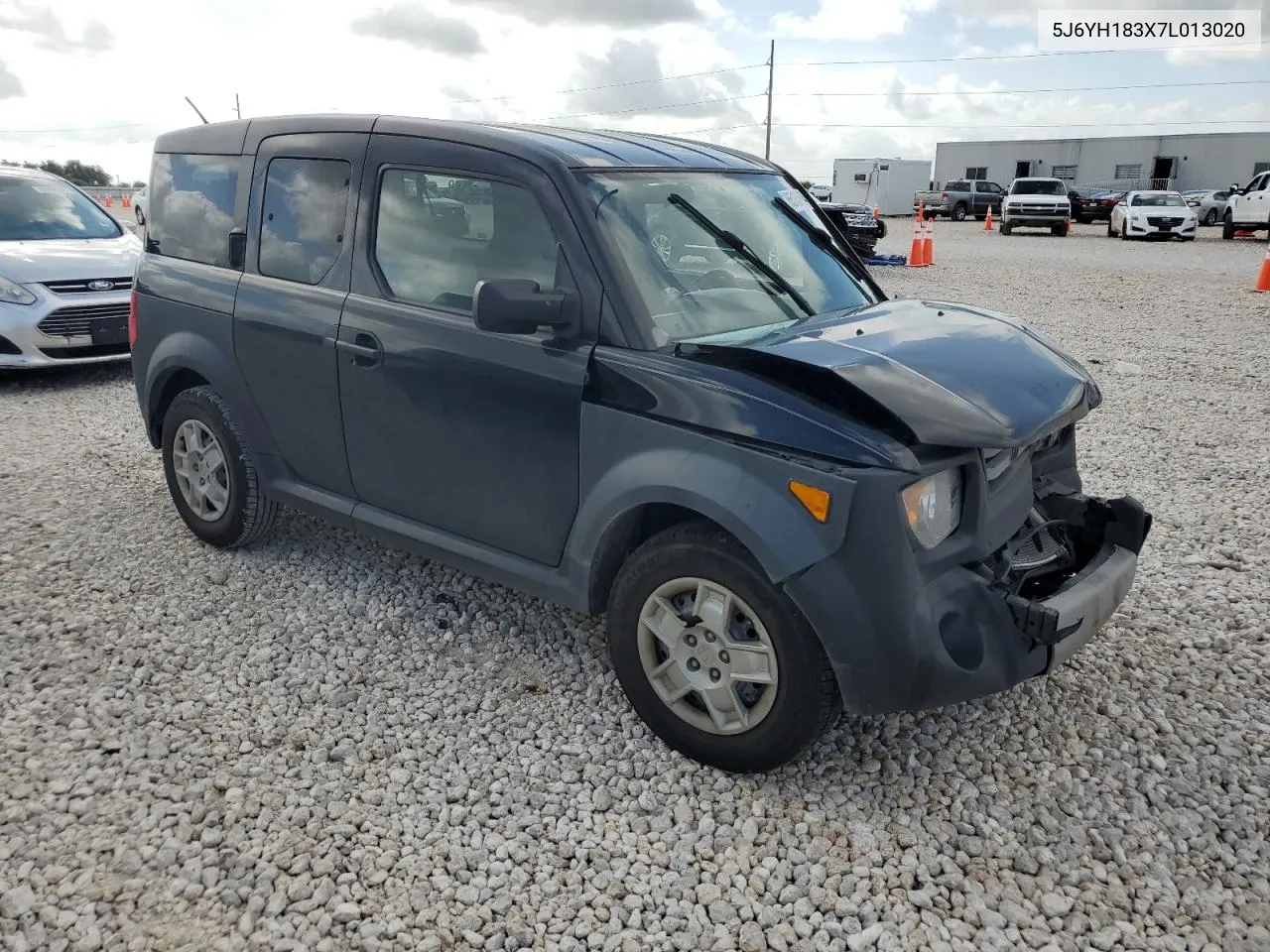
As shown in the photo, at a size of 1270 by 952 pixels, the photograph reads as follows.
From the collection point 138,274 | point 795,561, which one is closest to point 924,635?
point 795,561

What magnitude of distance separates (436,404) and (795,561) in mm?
1502

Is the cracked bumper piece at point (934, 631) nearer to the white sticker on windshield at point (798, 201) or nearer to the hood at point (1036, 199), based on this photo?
the white sticker on windshield at point (798, 201)

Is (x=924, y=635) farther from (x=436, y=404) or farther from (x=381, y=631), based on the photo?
(x=381, y=631)

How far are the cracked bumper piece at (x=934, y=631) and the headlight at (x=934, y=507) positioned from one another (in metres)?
0.10

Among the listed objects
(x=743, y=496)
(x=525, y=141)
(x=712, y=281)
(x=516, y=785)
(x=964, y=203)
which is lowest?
(x=516, y=785)

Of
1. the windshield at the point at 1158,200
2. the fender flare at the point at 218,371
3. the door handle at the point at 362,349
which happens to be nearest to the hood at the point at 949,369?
the door handle at the point at 362,349

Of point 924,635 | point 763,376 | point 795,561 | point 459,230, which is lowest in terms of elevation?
point 924,635

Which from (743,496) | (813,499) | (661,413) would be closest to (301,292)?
(661,413)

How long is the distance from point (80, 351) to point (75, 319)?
273 mm

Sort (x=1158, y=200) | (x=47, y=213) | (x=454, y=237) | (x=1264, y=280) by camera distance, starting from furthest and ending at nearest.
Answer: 1. (x=1158, y=200)
2. (x=1264, y=280)
3. (x=47, y=213)
4. (x=454, y=237)

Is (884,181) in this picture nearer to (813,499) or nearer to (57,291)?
(57,291)

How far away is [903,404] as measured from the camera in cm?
266

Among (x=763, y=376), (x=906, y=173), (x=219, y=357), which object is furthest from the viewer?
(x=906, y=173)

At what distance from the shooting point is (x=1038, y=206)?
29250mm
